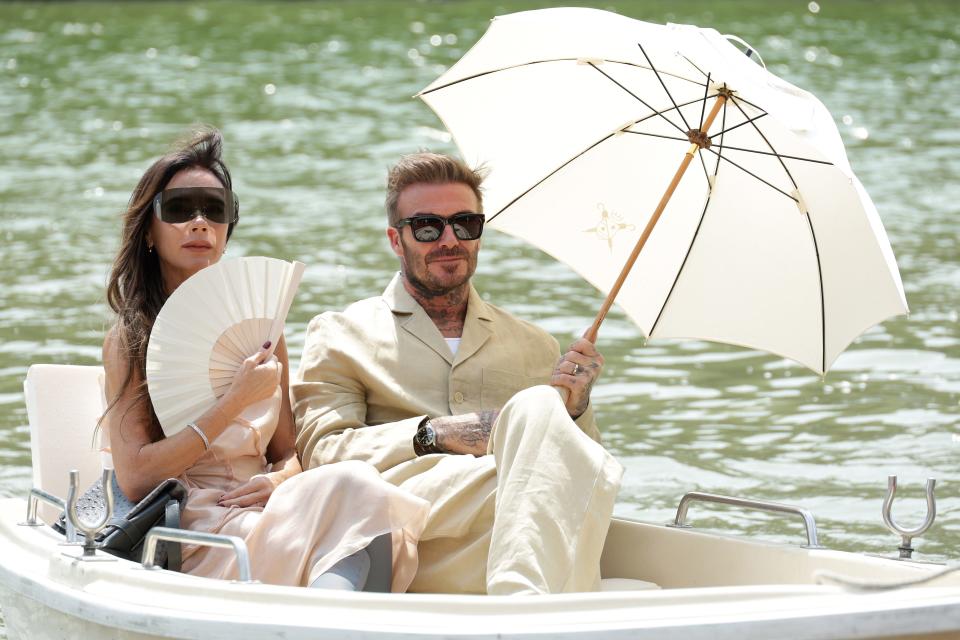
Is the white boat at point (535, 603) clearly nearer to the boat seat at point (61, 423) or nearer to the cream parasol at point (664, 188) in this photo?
the boat seat at point (61, 423)

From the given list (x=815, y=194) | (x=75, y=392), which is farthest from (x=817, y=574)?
(x=75, y=392)

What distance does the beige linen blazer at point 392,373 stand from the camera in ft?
14.9

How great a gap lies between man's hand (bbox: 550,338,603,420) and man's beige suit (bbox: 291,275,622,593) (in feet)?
0.40

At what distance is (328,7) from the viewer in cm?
2909

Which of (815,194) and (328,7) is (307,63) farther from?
(815,194)

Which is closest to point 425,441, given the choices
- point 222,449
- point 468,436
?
point 468,436

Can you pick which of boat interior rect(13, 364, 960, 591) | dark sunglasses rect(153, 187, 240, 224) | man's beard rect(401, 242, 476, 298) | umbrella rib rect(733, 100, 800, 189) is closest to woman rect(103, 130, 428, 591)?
dark sunglasses rect(153, 187, 240, 224)

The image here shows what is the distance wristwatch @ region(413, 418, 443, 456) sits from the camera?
14.3ft

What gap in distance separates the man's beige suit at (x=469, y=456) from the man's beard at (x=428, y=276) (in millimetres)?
50

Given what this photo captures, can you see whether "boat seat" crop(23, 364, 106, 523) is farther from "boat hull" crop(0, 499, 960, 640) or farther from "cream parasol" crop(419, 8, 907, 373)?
"cream parasol" crop(419, 8, 907, 373)

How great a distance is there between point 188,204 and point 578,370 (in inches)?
50.1

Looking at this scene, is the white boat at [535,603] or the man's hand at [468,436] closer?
the white boat at [535,603]

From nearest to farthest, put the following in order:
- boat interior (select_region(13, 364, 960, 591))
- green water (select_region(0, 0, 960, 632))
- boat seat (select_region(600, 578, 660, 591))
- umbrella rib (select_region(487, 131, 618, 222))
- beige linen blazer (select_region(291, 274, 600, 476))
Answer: boat interior (select_region(13, 364, 960, 591))
boat seat (select_region(600, 578, 660, 591))
beige linen blazer (select_region(291, 274, 600, 476))
umbrella rib (select_region(487, 131, 618, 222))
green water (select_region(0, 0, 960, 632))

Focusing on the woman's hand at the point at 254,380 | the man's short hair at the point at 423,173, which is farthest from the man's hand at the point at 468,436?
the man's short hair at the point at 423,173
